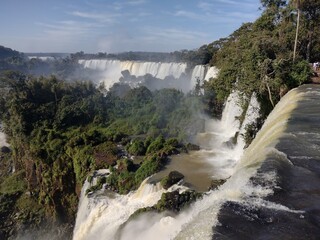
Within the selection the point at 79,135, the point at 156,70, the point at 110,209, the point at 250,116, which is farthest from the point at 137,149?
the point at 156,70

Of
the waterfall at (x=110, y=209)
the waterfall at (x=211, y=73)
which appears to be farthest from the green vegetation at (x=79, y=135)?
the waterfall at (x=211, y=73)

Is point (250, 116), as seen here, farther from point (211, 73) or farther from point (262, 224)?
point (211, 73)

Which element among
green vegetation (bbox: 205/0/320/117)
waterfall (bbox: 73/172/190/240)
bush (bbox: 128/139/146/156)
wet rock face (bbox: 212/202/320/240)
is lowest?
waterfall (bbox: 73/172/190/240)

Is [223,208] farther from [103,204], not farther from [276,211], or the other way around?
[103,204]

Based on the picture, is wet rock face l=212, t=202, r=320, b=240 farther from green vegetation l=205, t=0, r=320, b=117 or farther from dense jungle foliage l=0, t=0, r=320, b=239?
green vegetation l=205, t=0, r=320, b=117

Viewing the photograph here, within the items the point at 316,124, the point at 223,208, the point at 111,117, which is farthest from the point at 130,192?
the point at 111,117

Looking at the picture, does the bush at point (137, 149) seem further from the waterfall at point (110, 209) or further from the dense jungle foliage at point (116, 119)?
the waterfall at point (110, 209)

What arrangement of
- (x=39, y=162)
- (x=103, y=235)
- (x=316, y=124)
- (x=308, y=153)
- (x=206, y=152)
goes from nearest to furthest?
(x=308, y=153) → (x=316, y=124) → (x=103, y=235) → (x=206, y=152) → (x=39, y=162)

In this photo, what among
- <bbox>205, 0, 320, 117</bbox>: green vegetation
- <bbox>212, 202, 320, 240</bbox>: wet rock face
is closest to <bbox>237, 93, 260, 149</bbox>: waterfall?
<bbox>205, 0, 320, 117</bbox>: green vegetation
